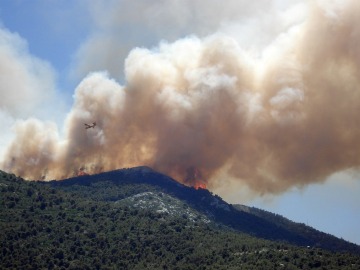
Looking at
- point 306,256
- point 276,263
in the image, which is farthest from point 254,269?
point 306,256

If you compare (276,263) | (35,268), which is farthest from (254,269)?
(35,268)

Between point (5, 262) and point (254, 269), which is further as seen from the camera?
point (5, 262)

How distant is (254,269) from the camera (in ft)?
616

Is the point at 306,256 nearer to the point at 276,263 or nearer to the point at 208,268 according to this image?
the point at 276,263

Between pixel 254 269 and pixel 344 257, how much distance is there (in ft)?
107

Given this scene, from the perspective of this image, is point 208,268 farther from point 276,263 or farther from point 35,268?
point 35,268

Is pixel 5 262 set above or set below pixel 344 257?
below

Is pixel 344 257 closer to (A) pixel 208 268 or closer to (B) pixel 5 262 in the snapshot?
(A) pixel 208 268

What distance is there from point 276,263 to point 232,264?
15.2m

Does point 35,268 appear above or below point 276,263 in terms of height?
below

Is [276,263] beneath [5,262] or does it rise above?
above

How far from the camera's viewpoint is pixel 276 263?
19275 centimetres

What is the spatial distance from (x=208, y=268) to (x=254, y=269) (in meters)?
18.5

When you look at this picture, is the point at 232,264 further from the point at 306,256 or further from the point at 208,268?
the point at 306,256
